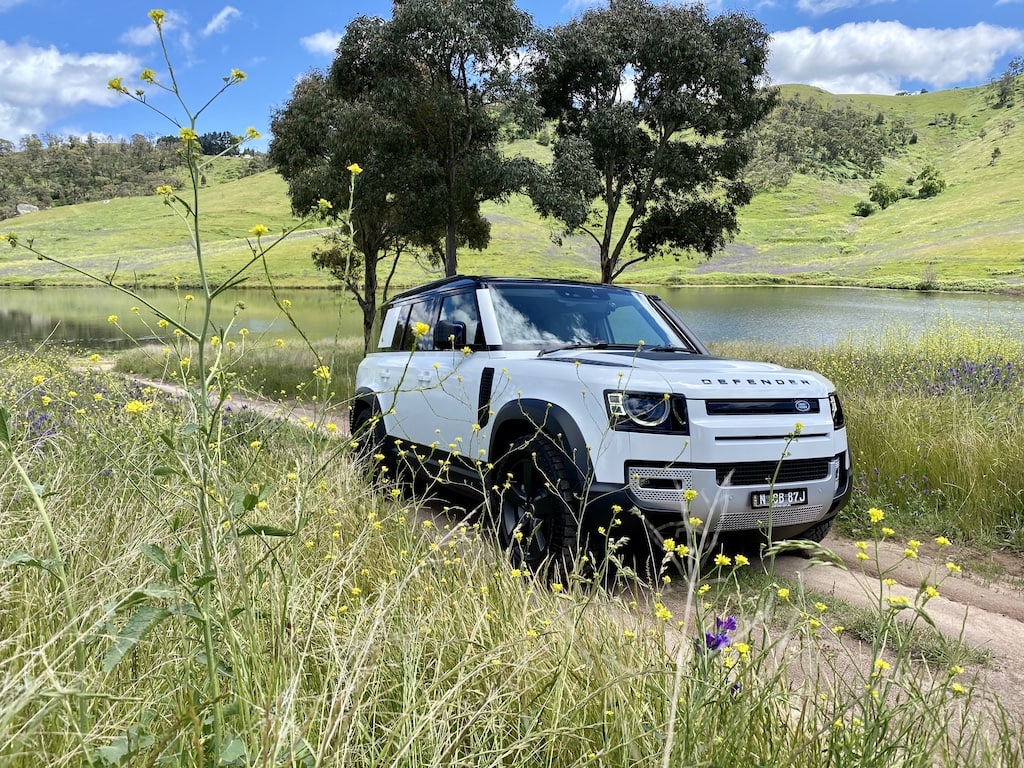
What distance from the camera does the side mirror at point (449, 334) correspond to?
4.57 m

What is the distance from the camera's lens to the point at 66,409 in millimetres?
5449

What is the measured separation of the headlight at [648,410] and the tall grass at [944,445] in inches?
117

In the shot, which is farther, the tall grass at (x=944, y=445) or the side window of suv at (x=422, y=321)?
the side window of suv at (x=422, y=321)

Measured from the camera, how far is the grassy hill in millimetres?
73438

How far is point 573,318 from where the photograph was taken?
16.7 ft

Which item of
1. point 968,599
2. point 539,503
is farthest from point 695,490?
point 968,599

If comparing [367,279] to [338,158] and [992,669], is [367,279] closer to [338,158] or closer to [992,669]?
[338,158]

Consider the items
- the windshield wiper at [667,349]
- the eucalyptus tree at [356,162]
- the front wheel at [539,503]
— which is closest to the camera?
the front wheel at [539,503]

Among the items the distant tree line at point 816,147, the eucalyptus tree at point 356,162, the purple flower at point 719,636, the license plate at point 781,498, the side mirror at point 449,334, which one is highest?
the distant tree line at point 816,147

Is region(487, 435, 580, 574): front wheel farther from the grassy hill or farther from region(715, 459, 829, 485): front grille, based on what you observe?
the grassy hill

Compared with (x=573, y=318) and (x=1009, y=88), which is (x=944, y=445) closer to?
(x=573, y=318)

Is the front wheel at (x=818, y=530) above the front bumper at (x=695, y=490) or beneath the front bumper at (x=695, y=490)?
beneath

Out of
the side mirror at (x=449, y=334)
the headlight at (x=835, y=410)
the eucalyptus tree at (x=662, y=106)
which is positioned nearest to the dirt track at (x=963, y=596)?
the headlight at (x=835, y=410)

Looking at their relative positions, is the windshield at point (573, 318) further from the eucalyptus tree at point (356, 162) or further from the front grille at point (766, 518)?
the eucalyptus tree at point (356, 162)
